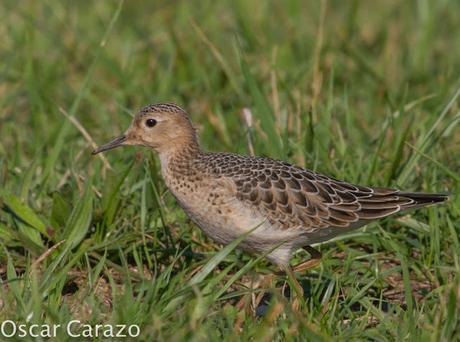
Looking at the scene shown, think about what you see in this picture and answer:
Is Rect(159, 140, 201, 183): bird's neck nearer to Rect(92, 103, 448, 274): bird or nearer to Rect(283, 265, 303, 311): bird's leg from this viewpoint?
Rect(92, 103, 448, 274): bird

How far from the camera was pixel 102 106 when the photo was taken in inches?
380

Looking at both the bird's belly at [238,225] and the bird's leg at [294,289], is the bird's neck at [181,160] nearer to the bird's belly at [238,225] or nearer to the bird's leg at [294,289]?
the bird's belly at [238,225]

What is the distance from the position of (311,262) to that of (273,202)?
568mm

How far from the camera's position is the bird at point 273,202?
6.24 meters

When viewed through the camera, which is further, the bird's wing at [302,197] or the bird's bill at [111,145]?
the bird's bill at [111,145]

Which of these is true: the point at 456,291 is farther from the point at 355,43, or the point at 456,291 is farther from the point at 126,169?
the point at 355,43

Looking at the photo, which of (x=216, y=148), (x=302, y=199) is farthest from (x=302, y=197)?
(x=216, y=148)

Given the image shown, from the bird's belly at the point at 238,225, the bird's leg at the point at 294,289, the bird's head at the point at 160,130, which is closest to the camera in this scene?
the bird's leg at the point at 294,289

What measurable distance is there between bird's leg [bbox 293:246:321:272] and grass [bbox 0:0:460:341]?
13 centimetres

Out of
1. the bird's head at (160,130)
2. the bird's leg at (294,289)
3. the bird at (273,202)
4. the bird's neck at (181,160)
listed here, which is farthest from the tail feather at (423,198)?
the bird's head at (160,130)

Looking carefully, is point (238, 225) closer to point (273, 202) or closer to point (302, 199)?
point (273, 202)

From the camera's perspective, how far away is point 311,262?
6.64 meters

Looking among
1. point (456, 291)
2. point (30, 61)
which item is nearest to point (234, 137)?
point (30, 61)

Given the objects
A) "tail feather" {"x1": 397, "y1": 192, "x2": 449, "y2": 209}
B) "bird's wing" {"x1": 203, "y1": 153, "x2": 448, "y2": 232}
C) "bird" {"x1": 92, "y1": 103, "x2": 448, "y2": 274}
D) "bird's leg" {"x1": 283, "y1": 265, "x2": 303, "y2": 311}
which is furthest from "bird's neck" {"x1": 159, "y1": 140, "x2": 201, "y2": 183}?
"tail feather" {"x1": 397, "y1": 192, "x2": 449, "y2": 209}
